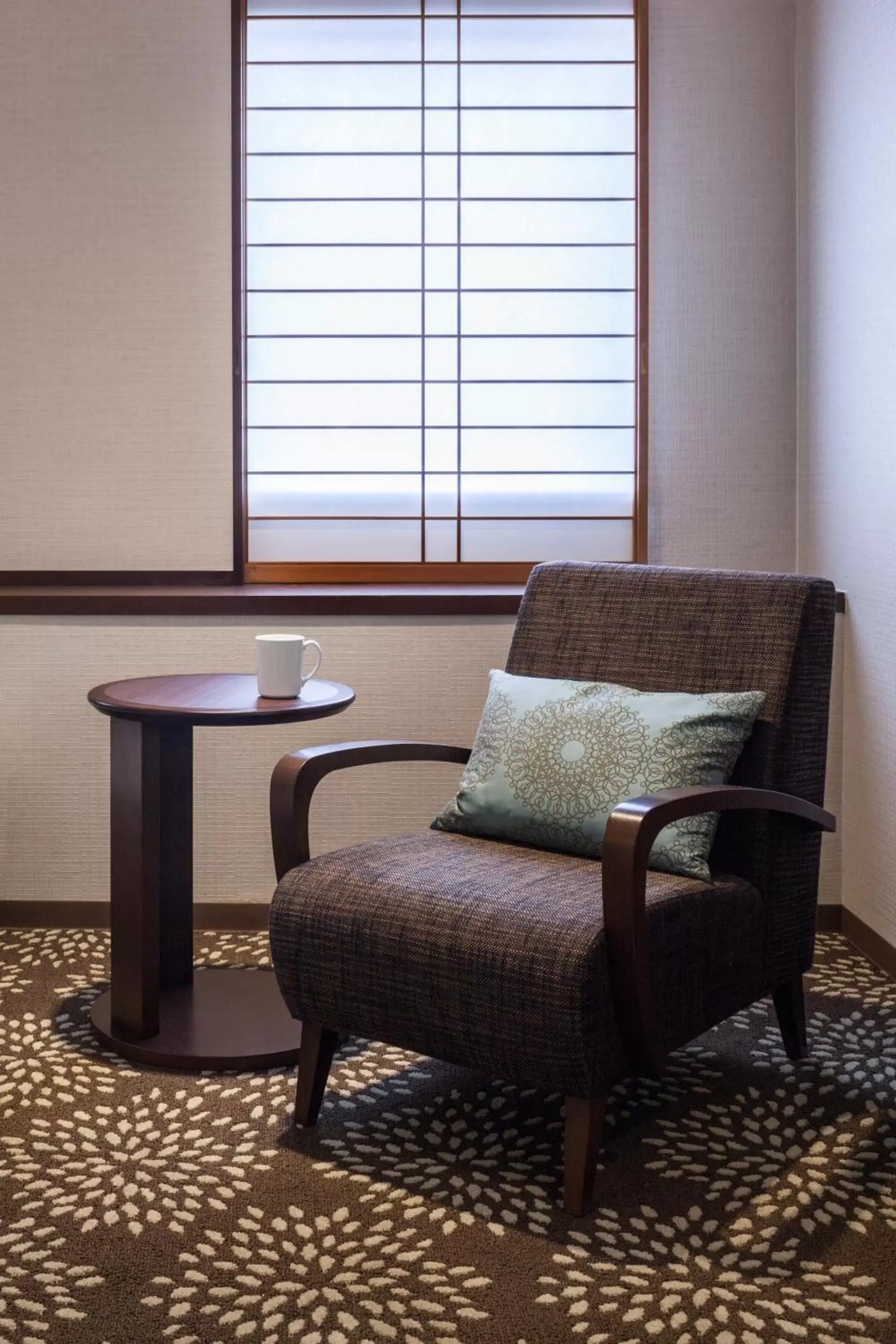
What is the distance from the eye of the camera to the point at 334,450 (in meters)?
3.45

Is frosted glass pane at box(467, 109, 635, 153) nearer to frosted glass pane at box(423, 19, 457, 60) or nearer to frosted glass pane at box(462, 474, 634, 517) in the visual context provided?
frosted glass pane at box(423, 19, 457, 60)

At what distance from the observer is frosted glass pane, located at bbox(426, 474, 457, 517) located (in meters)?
3.45

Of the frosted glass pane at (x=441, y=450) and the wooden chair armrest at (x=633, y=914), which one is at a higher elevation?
the frosted glass pane at (x=441, y=450)

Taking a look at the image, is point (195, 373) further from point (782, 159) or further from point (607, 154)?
point (782, 159)

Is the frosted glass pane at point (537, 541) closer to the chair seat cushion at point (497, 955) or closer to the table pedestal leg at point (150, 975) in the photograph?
the table pedestal leg at point (150, 975)

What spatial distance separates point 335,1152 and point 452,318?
7.13ft

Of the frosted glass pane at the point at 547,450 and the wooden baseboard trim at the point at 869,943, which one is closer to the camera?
the wooden baseboard trim at the point at 869,943

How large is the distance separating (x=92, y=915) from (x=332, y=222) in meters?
1.87

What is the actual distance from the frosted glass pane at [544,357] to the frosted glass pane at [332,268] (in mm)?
260

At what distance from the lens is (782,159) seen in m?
3.33

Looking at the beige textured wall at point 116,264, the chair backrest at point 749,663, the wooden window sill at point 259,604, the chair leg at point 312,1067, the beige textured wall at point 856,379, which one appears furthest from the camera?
the beige textured wall at point 116,264

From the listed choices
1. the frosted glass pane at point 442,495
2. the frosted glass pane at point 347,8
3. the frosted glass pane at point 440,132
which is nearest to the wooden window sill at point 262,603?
the frosted glass pane at point 442,495

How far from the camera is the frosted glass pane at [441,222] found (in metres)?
3.40

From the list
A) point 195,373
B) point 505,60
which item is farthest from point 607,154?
point 195,373
